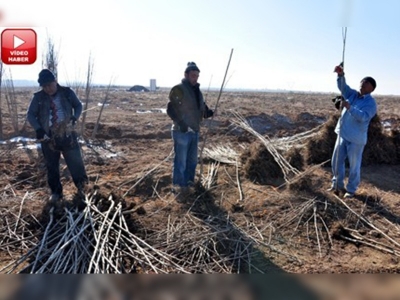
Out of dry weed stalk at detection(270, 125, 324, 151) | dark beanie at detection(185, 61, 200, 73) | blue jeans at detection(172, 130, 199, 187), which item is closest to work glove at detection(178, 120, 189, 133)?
blue jeans at detection(172, 130, 199, 187)

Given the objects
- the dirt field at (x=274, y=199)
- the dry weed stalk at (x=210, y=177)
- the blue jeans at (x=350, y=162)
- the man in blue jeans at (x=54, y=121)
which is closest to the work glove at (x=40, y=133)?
the man in blue jeans at (x=54, y=121)

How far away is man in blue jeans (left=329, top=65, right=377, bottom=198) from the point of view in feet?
14.3

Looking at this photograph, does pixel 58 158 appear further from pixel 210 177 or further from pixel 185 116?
pixel 210 177

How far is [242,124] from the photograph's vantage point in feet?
27.7

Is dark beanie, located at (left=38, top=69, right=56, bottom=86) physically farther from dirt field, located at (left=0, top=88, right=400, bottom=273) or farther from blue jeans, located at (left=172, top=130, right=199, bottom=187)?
blue jeans, located at (left=172, top=130, right=199, bottom=187)

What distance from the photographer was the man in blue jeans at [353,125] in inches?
172

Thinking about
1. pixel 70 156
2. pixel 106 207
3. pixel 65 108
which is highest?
pixel 65 108

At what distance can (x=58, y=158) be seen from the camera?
4.56 m

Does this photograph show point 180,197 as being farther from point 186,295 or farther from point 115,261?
point 186,295

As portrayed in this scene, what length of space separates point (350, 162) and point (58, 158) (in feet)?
12.1

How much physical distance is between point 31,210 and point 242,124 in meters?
5.41

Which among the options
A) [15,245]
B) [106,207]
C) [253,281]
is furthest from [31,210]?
[253,281]

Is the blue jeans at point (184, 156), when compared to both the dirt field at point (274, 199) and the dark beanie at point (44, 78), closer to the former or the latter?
the dirt field at point (274, 199)

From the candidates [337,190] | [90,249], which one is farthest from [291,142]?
[90,249]
